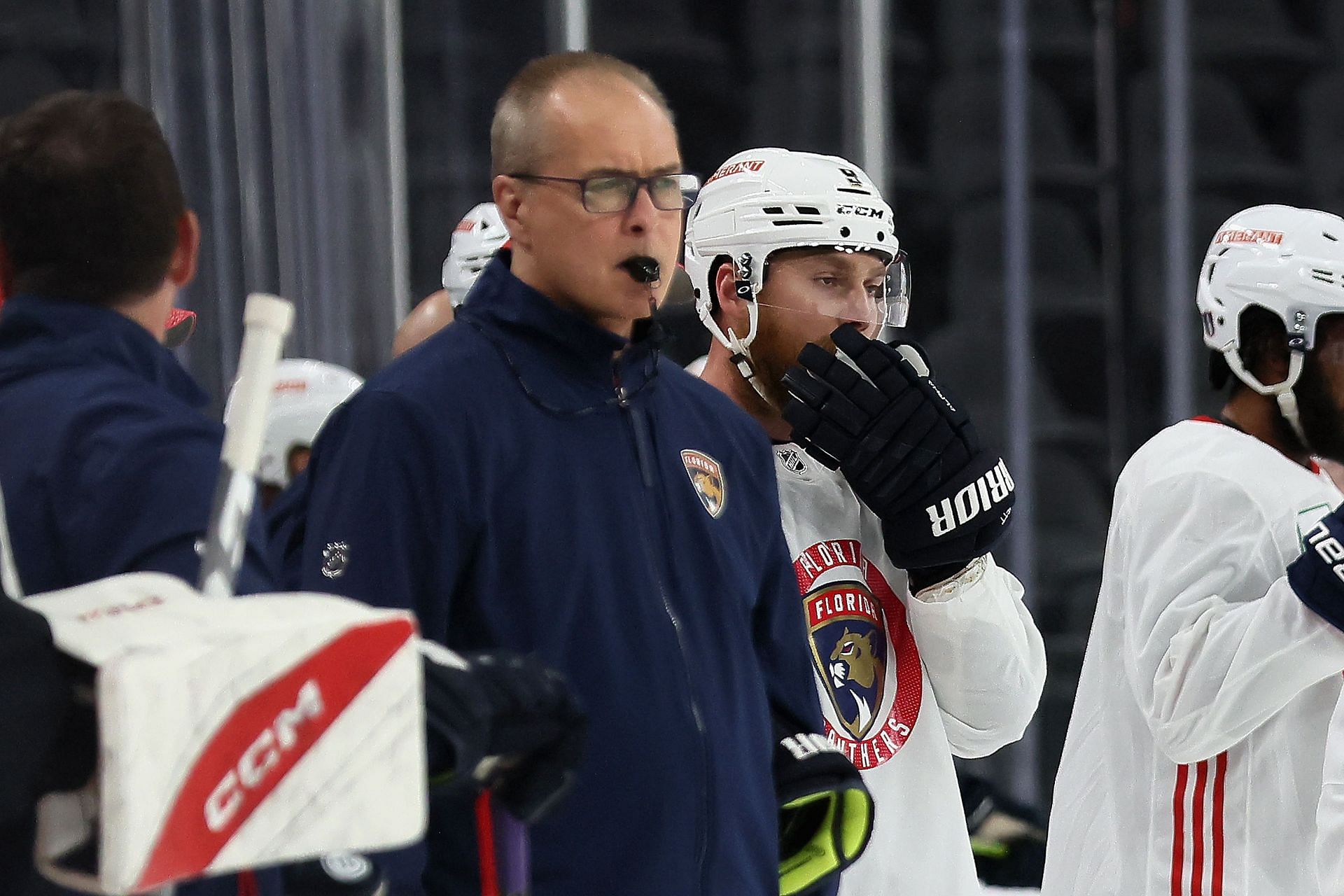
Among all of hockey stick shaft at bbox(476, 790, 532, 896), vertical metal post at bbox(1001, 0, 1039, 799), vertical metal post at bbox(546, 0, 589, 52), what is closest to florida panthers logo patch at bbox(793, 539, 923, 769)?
hockey stick shaft at bbox(476, 790, 532, 896)

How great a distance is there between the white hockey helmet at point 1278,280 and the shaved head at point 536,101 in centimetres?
116

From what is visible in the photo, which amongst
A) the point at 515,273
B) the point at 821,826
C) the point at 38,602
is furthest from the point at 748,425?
the point at 38,602

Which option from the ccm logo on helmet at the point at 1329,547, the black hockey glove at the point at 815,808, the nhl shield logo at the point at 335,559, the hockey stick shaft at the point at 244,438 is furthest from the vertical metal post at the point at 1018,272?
the hockey stick shaft at the point at 244,438

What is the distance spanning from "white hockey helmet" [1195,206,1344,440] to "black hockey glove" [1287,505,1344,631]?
356 millimetres

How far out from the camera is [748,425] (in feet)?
6.16

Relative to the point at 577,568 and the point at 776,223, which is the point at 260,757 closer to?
the point at 577,568

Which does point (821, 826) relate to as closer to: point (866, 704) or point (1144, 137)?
point (866, 704)

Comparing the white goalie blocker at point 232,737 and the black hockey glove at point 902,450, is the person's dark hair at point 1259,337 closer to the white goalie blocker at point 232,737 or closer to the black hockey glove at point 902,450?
the black hockey glove at point 902,450

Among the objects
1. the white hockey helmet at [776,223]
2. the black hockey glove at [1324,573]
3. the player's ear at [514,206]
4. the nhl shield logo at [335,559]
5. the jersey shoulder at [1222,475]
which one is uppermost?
the player's ear at [514,206]

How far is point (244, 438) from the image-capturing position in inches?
37.3

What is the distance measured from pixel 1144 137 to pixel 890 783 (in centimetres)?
362

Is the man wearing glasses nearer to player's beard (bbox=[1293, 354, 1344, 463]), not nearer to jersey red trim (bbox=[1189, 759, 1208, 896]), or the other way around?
jersey red trim (bbox=[1189, 759, 1208, 896])

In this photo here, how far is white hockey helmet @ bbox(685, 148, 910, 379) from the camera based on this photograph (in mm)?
2227

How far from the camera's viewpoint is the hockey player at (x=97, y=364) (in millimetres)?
1317
